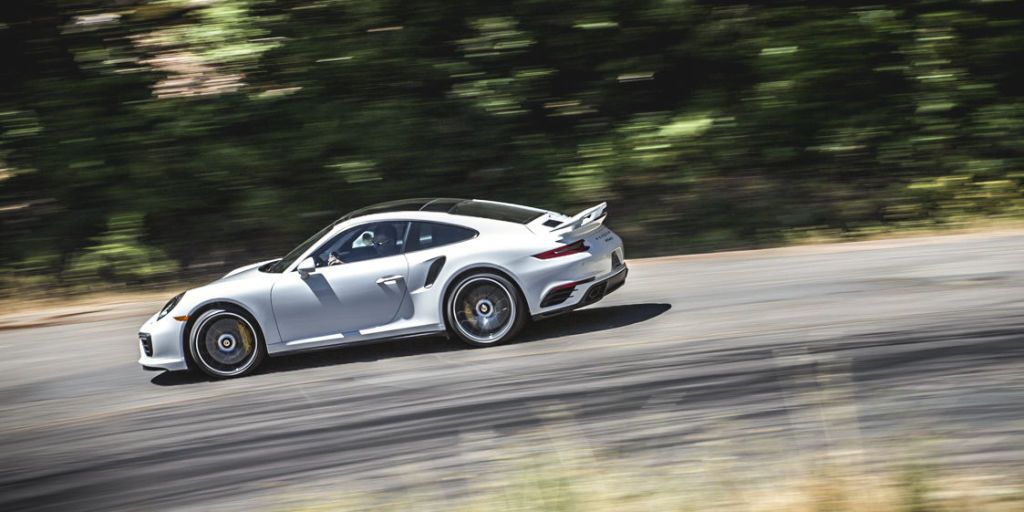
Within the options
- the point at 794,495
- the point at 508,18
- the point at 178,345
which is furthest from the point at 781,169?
the point at 794,495

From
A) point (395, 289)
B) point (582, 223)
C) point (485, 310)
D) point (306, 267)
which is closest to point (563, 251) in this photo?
point (582, 223)

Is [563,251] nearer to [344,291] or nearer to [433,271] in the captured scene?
[433,271]

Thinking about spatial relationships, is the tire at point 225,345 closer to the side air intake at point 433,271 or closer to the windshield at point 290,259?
the windshield at point 290,259

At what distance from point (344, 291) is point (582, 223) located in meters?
2.09

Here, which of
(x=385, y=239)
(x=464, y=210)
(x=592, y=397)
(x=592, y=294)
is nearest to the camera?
(x=592, y=397)

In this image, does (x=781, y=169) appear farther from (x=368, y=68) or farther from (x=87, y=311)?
(x=87, y=311)

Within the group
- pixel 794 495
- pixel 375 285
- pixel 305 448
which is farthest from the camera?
pixel 375 285

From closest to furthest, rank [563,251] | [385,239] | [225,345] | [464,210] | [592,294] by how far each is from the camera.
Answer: [563,251]
[592,294]
[385,239]
[225,345]
[464,210]

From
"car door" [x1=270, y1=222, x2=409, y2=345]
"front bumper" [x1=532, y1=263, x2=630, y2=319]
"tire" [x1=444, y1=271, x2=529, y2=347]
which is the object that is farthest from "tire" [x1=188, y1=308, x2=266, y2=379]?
"front bumper" [x1=532, y1=263, x2=630, y2=319]

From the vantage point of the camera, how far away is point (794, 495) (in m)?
5.16

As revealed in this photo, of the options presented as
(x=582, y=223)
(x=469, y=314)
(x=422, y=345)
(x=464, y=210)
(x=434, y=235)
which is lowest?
(x=422, y=345)

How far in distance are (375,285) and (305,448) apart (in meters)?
2.04

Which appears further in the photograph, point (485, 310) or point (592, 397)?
point (485, 310)

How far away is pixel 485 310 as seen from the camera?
8883 millimetres
